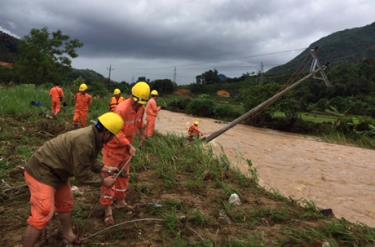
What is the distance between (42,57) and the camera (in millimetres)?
40531

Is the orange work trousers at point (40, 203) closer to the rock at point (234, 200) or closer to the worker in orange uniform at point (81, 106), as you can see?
the rock at point (234, 200)

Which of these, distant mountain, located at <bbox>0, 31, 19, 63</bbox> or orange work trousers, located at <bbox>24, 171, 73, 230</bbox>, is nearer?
orange work trousers, located at <bbox>24, 171, 73, 230</bbox>

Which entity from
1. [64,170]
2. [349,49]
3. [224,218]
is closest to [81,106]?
[224,218]

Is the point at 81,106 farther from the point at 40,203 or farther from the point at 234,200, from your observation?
the point at 40,203

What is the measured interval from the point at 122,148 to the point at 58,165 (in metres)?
1.19

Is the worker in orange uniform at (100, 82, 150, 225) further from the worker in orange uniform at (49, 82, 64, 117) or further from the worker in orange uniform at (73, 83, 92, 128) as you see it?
the worker in orange uniform at (49, 82, 64, 117)

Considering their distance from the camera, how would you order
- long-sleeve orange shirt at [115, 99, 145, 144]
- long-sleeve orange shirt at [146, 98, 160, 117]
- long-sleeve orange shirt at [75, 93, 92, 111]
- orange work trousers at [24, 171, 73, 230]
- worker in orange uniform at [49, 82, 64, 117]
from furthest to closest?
worker in orange uniform at [49, 82, 64, 117] < long-sleeve orange shirt at [75, 93, 92, 111] < long-sleeve orange shirt at [146, 98, 160, 117] < long-sleeve orange shirt at [115, 99, 145, 144] < orange work trousers at [24, 171, 73, 230]

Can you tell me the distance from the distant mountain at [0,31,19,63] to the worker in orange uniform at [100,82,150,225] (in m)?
65.5

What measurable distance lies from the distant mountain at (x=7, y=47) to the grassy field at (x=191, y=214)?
63472mm

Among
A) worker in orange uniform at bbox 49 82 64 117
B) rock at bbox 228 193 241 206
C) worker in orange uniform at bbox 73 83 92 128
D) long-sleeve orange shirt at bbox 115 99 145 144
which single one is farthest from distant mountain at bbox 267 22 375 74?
long-sleeve orange shirt at bbox 115 99 145 144

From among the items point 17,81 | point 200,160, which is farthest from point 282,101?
point 17,81

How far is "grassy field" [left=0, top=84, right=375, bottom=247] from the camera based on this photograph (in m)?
3.85

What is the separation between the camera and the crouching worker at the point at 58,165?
3141 millimetres

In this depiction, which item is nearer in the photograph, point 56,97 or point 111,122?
point 111,122
